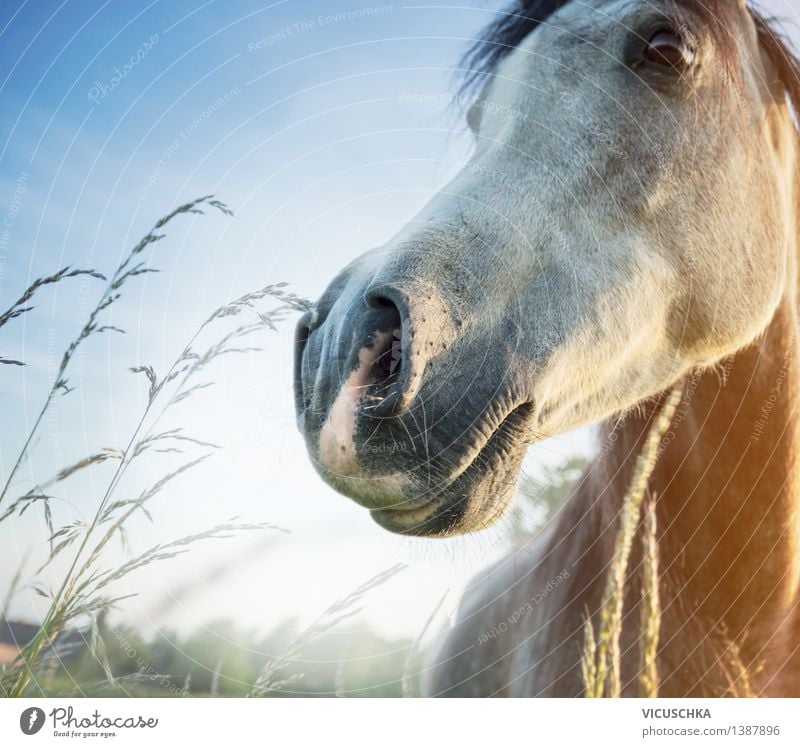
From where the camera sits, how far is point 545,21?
1.25 metres

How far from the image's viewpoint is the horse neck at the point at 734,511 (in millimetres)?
1251

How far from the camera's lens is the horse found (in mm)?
925

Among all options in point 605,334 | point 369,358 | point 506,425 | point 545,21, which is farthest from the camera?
point 545,21

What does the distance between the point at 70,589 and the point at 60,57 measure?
3.46 ft

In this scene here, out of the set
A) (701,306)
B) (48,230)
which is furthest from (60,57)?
(701,306)
